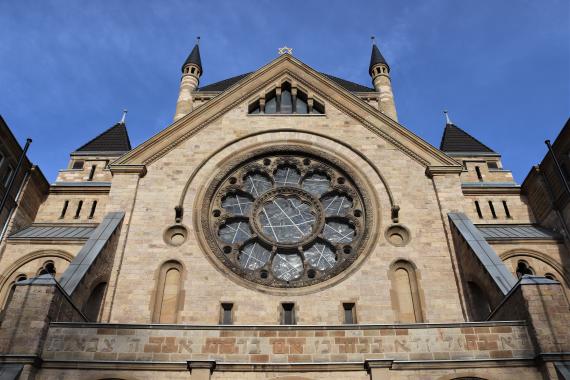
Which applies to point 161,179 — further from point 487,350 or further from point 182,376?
point 487,350

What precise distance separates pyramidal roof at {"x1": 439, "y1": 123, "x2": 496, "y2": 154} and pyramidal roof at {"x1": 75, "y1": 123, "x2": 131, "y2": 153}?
20791 millimetres

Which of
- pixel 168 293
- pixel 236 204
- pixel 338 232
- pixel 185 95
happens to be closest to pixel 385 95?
pixel 185 95

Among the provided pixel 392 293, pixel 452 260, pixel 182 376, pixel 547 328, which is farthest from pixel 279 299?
pixel 547 328

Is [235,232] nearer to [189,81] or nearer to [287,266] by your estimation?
[287,266]

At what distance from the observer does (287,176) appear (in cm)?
2056

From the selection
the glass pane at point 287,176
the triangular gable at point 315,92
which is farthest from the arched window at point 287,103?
the glass pane at point 287,176

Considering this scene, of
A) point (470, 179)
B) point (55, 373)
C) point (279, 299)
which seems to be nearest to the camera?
point (55, 373)

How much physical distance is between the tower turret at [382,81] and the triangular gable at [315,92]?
1276cm

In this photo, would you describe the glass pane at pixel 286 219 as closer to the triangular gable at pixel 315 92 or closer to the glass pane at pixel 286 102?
the triangular gable at pixel 315 92

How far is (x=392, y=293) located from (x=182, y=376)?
7.35 meters

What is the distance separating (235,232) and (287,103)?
24.6ft

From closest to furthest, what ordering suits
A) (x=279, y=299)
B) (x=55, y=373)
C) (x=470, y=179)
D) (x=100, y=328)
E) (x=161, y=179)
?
(x=55, y=373) → (x=100, y=328) → (x=279, y=299) → (x=161, y=179) → (x=470, y=179)

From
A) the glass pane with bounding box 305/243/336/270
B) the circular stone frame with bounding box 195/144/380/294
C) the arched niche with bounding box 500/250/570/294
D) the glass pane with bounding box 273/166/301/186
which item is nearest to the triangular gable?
the circular stone frame with bounding box 195/144/380/294

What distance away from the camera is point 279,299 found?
16.5 metres
